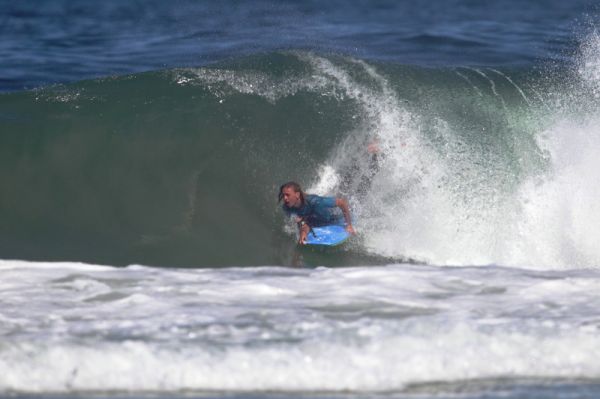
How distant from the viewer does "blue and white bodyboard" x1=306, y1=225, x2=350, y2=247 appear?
33.5ft

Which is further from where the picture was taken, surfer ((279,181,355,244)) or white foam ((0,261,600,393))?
surfer ((279,181,355,244))

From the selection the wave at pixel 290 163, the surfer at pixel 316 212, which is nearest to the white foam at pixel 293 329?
the surfer at pixel 316 212

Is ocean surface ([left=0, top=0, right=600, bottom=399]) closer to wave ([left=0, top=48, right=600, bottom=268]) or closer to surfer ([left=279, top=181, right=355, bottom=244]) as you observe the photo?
wave ([left=0, top=48, right=600, bottom=268])

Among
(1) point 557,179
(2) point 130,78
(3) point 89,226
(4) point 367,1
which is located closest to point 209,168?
(3) point 89,226

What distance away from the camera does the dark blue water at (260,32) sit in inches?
687

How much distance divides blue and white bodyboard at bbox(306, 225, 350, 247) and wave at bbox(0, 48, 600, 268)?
258 mm

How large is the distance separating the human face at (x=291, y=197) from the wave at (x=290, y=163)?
0.51 metres

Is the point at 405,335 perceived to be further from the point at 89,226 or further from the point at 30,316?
the point at 89,226

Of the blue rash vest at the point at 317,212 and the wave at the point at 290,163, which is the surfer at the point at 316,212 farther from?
the wave at the point at 290,163

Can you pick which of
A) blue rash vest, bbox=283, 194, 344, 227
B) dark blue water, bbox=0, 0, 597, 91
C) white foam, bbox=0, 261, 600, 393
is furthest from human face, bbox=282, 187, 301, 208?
dark blue water, bbox=0, 0, 597, 91

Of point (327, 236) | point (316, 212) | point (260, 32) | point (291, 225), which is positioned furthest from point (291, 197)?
point (260, 32)

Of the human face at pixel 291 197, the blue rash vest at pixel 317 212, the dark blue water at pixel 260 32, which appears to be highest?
the dark blue water at pixel 260 32

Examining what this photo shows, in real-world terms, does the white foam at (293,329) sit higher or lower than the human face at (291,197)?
lower

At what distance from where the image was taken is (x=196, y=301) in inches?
305
